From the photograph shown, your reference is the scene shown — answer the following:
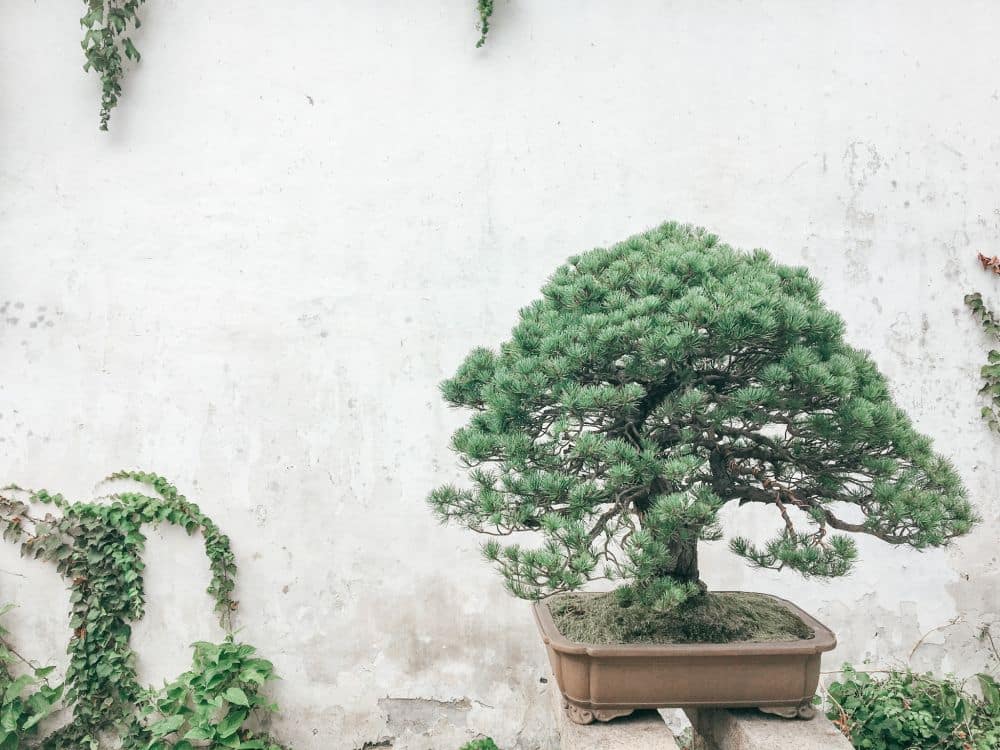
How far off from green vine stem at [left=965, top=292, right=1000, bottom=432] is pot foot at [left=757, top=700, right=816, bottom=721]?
5.52 ft

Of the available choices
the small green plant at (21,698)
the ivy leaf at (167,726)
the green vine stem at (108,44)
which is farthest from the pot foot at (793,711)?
the green vine stem at (108,44)

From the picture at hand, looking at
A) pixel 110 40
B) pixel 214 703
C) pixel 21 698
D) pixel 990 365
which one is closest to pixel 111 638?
pixel 21 698

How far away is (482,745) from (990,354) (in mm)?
2216

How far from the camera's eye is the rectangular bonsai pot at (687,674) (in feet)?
4.16

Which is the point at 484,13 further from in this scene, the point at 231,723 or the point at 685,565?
the point at 231,723

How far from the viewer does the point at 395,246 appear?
261cm

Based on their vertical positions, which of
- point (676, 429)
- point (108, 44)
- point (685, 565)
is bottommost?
point (685, 565)

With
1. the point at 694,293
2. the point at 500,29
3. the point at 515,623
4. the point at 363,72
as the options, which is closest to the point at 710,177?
the point at 500,29

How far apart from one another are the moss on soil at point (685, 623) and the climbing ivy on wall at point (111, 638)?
60.1 inches

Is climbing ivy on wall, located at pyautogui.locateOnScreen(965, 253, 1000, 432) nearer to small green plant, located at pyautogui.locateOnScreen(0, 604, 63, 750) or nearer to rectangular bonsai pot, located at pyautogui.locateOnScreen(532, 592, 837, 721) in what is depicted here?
rectangular bonsai pot, located at pyautogui.locateOnScreen(532, 592, 837, 721)

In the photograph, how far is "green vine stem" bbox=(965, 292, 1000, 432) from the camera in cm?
252

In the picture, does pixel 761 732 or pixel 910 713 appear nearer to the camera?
pixel 761 732

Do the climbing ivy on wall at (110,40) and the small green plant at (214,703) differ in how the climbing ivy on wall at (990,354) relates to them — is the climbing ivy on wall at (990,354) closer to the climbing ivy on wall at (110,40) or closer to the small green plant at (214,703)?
the climbing ivy on wall at (110,40)

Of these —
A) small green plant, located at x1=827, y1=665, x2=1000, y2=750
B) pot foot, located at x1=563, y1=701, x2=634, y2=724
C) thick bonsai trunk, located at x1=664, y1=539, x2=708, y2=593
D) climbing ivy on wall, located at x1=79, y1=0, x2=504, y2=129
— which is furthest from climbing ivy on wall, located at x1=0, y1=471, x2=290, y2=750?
small green plant, located at x1=827, y1=665, x2=1000, y2=750
